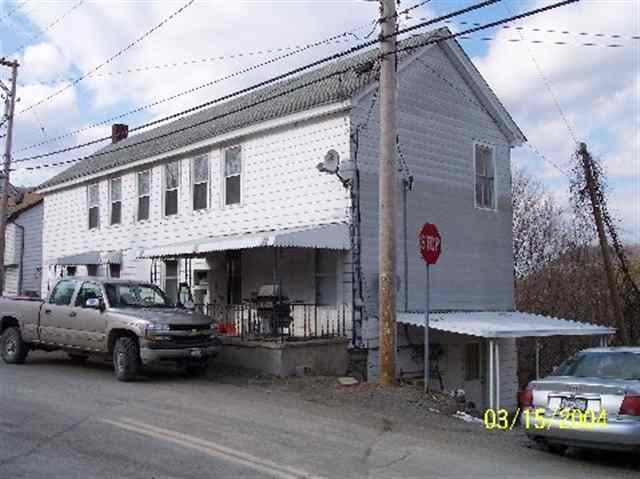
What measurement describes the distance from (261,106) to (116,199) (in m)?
7.40

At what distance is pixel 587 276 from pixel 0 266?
2254cm

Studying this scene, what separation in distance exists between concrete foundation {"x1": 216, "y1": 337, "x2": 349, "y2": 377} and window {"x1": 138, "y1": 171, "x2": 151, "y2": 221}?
28.0 feet

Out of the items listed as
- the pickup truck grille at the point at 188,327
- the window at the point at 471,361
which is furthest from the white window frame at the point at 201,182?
the window at the point at 471,361

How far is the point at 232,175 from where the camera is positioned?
19453mm

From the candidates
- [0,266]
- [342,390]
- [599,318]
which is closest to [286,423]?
[342,390]

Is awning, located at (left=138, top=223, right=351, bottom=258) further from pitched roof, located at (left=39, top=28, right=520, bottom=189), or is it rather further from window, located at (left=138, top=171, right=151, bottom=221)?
window, located at (left=138, top=171, right=151, bottom=221)

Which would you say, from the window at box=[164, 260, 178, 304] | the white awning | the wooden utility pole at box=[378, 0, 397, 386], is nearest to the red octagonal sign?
the wooden utility pole at box=[378, 0, 397, 386]

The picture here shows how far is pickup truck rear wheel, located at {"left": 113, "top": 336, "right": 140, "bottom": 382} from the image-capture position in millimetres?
13516

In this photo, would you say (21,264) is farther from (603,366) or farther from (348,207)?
(603,366)

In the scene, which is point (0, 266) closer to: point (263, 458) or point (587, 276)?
point (263, 458)

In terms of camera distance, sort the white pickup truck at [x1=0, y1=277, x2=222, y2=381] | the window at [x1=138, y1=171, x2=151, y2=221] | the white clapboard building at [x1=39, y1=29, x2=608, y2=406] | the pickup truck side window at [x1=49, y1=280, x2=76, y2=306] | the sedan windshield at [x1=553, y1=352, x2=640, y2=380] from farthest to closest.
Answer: the window at [x1=138, y1=171, x2=151, y2=221]
the white clapboard building at [x1=39, y1=29, x2=608, y2=406]
the pickup truck side window at [x1=49, y1=280, x2=76, y2=306]
the white pickup truck at [x1=0, y1=277, x2=222, y2=381]
the sedan windshield at [x1=553, y1=352, x2=640, y2=380]

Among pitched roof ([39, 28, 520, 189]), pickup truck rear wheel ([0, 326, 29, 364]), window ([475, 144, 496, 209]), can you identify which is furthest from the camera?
window ([475, 144, 496, 209])

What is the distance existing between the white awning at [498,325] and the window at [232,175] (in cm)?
534
